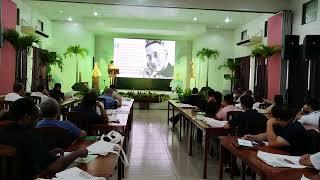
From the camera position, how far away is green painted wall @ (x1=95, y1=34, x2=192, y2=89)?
1698 cm

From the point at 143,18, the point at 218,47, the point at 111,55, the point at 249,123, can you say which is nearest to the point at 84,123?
the point at 249,123

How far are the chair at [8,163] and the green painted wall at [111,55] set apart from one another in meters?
14.9

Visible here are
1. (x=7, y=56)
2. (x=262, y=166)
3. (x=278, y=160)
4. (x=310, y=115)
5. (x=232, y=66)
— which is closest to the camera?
(x=262, y=166)

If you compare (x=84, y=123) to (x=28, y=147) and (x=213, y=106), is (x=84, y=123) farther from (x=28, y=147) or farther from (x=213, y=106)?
(x=213, y=106)

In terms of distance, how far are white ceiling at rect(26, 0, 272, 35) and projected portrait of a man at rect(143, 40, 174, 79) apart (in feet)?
4.13

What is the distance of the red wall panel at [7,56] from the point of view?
831cm

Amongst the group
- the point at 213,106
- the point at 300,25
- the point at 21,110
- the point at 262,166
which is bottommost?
the point at 262,166

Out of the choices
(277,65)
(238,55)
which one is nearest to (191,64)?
(238,55)

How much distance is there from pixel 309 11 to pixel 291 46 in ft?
3.12

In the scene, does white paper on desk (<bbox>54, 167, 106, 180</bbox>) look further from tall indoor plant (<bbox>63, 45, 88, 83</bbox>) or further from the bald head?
tall indoor plant (<bbox>63, 45, 88, 83</bbox>)

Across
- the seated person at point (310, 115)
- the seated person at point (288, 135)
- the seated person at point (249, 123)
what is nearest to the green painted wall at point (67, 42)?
the seated person at point (310, 115)

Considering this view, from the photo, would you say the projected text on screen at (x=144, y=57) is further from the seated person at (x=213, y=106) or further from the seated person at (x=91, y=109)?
the seated person at (x=91, y=109)

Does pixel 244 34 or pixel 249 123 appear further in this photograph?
pixel 244 34

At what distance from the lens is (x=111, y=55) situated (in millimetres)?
17031
